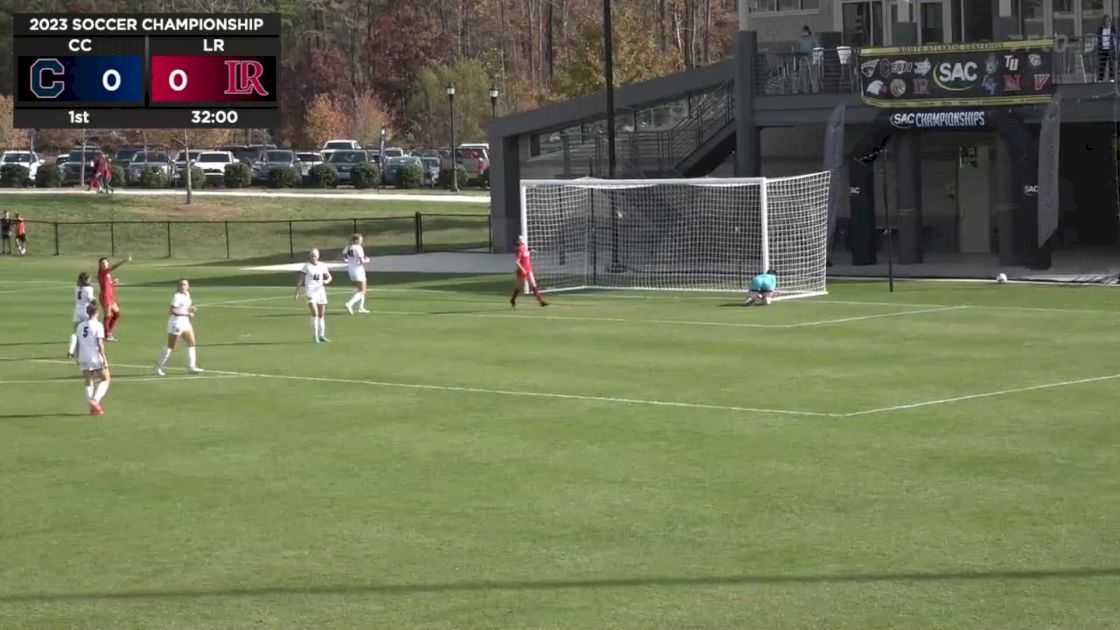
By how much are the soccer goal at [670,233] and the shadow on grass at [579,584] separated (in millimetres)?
32381

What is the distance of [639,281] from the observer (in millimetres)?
48938

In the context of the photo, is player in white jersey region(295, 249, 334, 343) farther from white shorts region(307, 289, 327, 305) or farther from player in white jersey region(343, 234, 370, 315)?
player in white jersey region(343, 234, 370, 315)

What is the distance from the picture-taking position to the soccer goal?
157 feet

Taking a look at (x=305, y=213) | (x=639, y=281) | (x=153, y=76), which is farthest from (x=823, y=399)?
(x=305, y=213)

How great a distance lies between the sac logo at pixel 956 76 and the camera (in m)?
45.7

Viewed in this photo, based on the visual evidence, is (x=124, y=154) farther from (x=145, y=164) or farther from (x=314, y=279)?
(x=314, y=279)

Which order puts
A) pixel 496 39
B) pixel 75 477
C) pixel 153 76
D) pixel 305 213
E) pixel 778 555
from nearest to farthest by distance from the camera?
pixel 778 555
pixel 75 477
pixel 153 76
pixel 305 213
pixel 496 39

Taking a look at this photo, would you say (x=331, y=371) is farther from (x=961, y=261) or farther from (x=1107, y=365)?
(x=961, y=261)

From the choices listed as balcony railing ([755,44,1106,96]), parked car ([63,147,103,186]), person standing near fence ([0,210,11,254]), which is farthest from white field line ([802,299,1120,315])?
parked car ([63,147,103,186])

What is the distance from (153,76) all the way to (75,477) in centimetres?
2095

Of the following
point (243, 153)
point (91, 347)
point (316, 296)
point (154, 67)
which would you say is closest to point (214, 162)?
point (243, 153)

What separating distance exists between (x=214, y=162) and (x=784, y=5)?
1767 inches

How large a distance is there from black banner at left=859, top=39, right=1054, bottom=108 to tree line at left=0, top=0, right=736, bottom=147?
187 ft

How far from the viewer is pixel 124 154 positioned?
100500 mm
